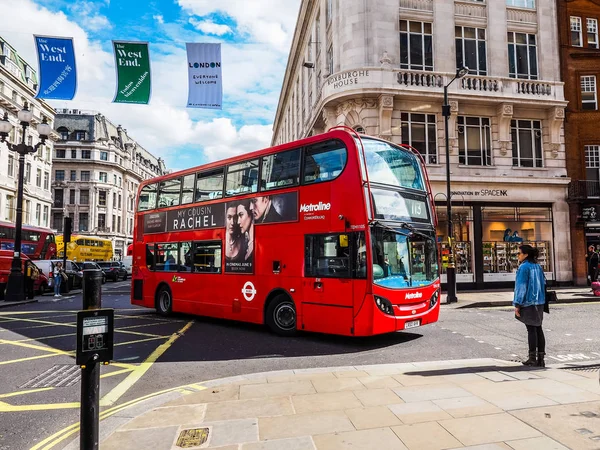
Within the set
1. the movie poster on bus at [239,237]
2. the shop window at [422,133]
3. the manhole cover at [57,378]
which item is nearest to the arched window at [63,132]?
the shop window at [422,133]

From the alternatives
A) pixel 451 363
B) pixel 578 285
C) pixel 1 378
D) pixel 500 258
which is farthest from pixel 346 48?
pixel 1 378

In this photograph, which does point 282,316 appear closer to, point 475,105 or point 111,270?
point 475,105

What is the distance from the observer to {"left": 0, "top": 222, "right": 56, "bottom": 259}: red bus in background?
32.3 m

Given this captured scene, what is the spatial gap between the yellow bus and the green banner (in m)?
40.6

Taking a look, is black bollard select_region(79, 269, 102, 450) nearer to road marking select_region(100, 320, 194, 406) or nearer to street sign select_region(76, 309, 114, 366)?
street sign select_region(76, 309, 114, 366)

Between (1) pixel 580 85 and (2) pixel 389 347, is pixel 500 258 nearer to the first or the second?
(1) pixel 580 85

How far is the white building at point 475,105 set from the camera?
787 inches

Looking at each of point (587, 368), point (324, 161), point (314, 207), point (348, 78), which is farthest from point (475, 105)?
point (587, 368)

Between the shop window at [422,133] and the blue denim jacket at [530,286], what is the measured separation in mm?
14319

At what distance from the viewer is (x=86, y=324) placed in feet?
10.7

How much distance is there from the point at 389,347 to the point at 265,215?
390cm

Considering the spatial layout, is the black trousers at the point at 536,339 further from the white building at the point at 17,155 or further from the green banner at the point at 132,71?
the white building at the point at 17,155

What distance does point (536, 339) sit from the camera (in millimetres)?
6500

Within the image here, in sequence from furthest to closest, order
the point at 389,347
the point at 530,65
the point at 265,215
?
the point at 530,65
the point at 265,215
the point at 389,347
